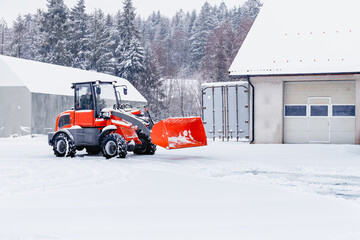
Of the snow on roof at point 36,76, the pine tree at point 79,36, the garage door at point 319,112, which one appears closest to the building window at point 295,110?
the garage door at point 319,112

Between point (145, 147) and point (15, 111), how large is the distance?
13.4 m

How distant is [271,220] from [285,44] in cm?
1672

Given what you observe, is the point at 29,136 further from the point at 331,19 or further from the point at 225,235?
the point at 225,235

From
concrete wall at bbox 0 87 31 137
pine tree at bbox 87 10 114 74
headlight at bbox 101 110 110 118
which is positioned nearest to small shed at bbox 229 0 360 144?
headlight at bbox 101 110 110 118

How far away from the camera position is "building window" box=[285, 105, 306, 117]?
21484 millimetres

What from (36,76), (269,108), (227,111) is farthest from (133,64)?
(269,108)

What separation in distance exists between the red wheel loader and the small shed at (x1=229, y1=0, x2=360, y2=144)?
6672 millimetres

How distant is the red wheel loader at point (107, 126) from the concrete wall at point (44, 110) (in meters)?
11.5

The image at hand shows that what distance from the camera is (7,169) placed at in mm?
12734

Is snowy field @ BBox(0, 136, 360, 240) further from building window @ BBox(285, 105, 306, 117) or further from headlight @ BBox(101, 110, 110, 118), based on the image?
building window @ BBox(285, 105, 306, 117)

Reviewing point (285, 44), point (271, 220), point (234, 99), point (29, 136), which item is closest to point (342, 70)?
point (285, 44)

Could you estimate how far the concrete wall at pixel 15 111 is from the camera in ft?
88.1

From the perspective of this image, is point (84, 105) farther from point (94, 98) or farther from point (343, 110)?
point (343, 110)

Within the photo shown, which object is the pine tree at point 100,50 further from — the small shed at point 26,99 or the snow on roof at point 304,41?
the snow on roof at point 304,41
